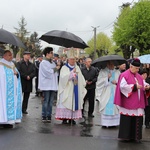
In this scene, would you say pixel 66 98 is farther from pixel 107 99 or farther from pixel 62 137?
pixel 62 137

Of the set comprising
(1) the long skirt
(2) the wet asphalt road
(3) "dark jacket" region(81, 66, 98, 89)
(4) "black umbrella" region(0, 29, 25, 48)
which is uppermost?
(4) "black umbrella" region(0, 29, 25, 48)

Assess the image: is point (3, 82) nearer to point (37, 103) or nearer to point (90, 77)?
point (90, 77)

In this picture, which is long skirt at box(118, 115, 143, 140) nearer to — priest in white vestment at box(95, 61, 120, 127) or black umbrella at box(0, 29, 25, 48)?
priest in white vestment at box(95, 61, 120, 127)

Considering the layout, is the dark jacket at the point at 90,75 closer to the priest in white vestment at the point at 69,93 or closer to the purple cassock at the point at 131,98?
the priest in white vestment at the point at 69,93

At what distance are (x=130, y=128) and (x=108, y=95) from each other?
5.40 ft

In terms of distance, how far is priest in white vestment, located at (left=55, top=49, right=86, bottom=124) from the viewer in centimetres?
799

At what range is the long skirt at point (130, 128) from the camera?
21.1 feet

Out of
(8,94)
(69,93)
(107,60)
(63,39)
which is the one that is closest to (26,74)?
(63,39)

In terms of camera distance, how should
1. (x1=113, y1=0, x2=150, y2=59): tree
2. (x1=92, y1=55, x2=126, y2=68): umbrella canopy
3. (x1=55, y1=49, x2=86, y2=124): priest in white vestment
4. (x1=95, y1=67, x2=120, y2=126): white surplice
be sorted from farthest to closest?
1. (x1=113, y1=0, x2=150, y2=59): tree
2. (x1=55, y1=49, x2=86, y2=124): priest in white vestment
3. (x1=95, y1=67, x2=120, y2=126): white surplice
4. (x1=92, y1=55, x2=126, y2=68): umbrella canopy

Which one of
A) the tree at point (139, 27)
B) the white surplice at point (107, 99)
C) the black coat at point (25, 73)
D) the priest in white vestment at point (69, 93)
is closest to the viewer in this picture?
the white surplice at point (107, 99)

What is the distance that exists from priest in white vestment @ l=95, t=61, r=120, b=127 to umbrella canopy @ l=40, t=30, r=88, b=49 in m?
0.97

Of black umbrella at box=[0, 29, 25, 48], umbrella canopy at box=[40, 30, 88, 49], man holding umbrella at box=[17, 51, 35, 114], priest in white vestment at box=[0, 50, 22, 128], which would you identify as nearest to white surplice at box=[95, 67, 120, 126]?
umbrella canopy at box=[40, 30, 88, 49]

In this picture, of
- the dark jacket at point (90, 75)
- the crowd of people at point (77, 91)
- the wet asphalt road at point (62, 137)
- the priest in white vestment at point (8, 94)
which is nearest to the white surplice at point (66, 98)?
the crowd of people at point (77, 91)

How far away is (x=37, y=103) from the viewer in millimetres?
11852
